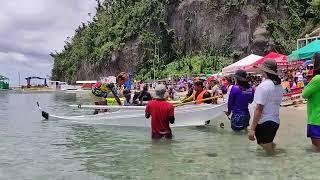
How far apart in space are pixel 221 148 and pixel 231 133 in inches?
106

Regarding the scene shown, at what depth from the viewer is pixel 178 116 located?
15.3m

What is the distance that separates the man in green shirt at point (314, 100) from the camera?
7383mm

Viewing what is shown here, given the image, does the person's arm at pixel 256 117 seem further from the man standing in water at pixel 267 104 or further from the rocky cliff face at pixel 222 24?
the rocky cliff face at pixel 222 24

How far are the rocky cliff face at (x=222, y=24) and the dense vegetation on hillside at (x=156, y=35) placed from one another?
56 cm

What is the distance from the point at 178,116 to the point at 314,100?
26.4ft

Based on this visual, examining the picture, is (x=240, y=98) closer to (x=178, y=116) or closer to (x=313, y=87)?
(x=313, y=87)

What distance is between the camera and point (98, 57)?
78.1 m

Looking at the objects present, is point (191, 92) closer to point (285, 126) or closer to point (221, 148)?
point (285, 126)

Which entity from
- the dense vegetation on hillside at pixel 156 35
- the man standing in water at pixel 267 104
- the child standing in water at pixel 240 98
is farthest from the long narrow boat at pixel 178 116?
the dense vegetation on hillside at pixel 156 35

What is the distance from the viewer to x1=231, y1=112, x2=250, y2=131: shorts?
11.2 meters

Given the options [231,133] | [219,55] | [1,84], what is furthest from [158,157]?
[1,84]

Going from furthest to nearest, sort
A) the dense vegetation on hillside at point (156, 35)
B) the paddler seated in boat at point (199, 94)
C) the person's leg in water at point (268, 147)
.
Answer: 1. the dense vegetation on hillside at point (156, 35)
2. the paddler seated in boat at point (199, 94)
3. the person's leg in water at point (268, 147)

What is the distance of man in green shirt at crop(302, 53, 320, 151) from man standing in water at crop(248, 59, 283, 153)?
46 cm

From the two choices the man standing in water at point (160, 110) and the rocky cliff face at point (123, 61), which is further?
the rocky cliff face at point (123, 61)
